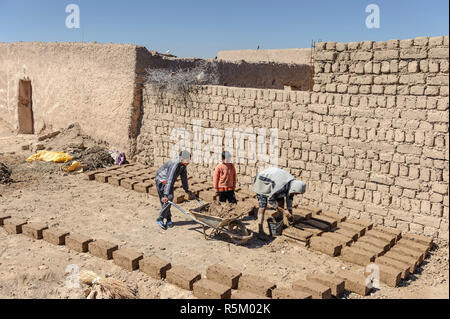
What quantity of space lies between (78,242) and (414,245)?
505cm

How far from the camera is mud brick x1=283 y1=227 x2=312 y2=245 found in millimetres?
6340

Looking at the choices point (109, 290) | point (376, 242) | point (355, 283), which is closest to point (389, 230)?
point (376, 242)

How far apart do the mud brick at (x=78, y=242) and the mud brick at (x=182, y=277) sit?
5.21 feet

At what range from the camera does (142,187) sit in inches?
348

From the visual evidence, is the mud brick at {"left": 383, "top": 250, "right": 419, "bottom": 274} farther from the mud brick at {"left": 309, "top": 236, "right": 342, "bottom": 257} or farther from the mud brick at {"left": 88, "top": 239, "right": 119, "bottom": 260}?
the mud brick at {"left": 88, "top": 239, "right": 119, "bottom": 260}

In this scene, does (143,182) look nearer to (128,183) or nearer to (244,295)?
(128,183)

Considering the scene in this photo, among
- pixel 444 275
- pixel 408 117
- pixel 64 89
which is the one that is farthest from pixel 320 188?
pixel 64 89

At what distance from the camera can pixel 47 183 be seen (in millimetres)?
9398

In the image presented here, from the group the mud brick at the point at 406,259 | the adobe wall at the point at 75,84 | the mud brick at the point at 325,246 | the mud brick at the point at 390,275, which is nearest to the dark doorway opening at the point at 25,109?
the adobe wall at the point at 75,84

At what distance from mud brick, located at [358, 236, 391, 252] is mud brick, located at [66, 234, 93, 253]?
4182 millimetres

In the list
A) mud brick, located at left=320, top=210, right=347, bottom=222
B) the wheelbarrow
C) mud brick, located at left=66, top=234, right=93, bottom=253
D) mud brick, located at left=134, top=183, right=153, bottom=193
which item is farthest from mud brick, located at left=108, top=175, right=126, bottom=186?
mud brick, located at left=320, top=210, right=347, bottom=222

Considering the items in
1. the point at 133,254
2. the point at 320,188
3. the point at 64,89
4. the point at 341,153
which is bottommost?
the point at 133,254
